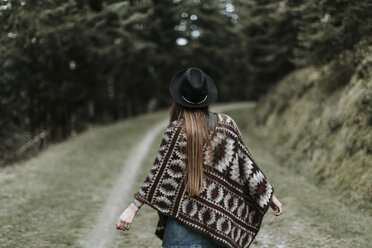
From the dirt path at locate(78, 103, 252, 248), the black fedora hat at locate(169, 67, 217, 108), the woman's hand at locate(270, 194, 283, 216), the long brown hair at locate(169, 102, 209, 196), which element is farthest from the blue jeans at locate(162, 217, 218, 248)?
the dirt path at locate(78, 103, 252, 248)

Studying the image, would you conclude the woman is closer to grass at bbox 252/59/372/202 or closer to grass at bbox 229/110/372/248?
grass at bbox 229/110/372/248

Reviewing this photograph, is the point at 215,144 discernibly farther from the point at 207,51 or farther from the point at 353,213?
the point at 207,51

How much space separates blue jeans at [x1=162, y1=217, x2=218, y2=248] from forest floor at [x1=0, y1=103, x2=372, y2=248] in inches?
121

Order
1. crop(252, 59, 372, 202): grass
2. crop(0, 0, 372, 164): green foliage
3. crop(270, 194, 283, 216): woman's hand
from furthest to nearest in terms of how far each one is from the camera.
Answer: crop(0, 0, 372, 164): green foliage < crop(252, 59, 372, 202): grass < crop(270, 194, 283, 216): woman's hand

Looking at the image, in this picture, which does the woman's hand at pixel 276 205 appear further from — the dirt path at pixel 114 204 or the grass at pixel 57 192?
the grass at pixel 57 192

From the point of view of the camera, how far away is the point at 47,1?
376 inches

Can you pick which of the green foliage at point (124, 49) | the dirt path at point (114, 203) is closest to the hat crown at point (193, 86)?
the dirt path at point (114, 203)

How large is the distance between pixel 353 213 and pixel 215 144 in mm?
4497

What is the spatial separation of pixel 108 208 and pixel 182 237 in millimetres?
5308

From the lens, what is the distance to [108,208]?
25.4ft

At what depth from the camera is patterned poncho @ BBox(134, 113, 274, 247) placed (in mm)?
2738

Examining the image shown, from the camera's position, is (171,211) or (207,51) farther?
(207,51)

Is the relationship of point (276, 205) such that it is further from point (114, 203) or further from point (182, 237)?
point (114, 203)

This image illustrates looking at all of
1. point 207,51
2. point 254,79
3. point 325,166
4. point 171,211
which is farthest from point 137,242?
point 207,51
